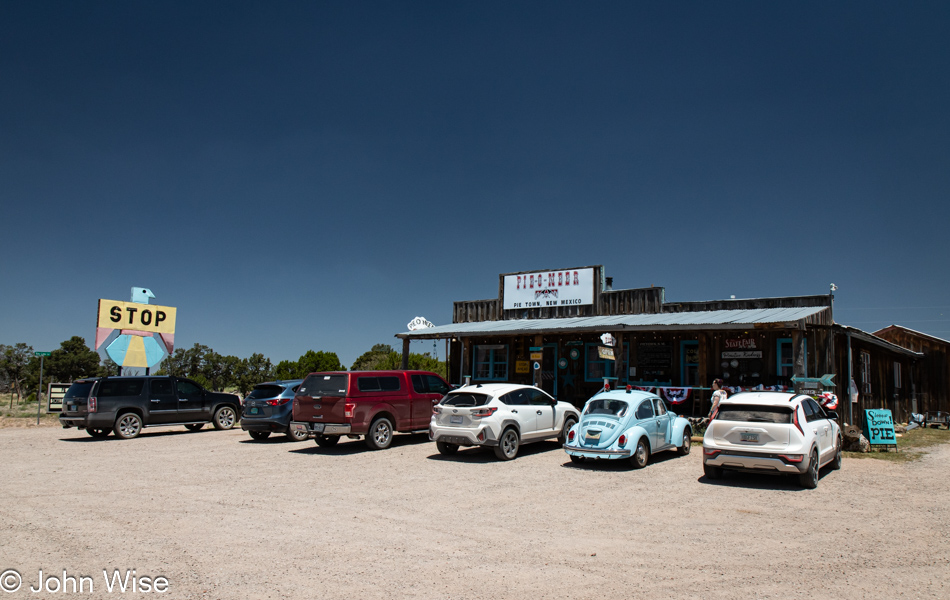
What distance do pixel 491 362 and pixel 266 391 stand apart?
956 cm

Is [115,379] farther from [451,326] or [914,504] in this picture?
[914,504]

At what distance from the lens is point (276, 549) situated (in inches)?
256

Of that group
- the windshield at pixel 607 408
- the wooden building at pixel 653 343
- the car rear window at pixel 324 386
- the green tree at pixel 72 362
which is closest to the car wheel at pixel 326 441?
the car rear window at pixel 324 386

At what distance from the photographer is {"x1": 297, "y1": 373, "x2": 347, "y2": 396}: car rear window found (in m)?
14.1

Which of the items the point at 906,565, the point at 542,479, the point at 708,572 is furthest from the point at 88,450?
the point at 906,565

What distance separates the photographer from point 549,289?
2391 centimetres

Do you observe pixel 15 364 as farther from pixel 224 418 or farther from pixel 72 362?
pixel 224 418

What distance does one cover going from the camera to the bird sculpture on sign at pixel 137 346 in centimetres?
2369

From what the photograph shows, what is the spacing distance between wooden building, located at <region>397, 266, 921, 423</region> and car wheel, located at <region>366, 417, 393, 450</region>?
244 inches

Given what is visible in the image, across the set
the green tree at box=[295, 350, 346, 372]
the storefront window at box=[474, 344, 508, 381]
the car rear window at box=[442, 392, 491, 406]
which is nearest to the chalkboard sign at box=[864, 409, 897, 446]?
the car rear window at box=[442, 392, 491, 406]

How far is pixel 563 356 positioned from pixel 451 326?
14.9ft

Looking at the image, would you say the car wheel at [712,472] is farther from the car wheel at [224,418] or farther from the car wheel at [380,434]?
the car wheel at [224,418]

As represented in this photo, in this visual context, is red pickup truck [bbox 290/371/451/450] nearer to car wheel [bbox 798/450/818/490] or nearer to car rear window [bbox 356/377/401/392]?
car rear window [bbox 356/377/401/392]

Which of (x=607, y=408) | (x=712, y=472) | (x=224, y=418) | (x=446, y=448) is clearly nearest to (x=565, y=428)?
(x=607, y=408)
